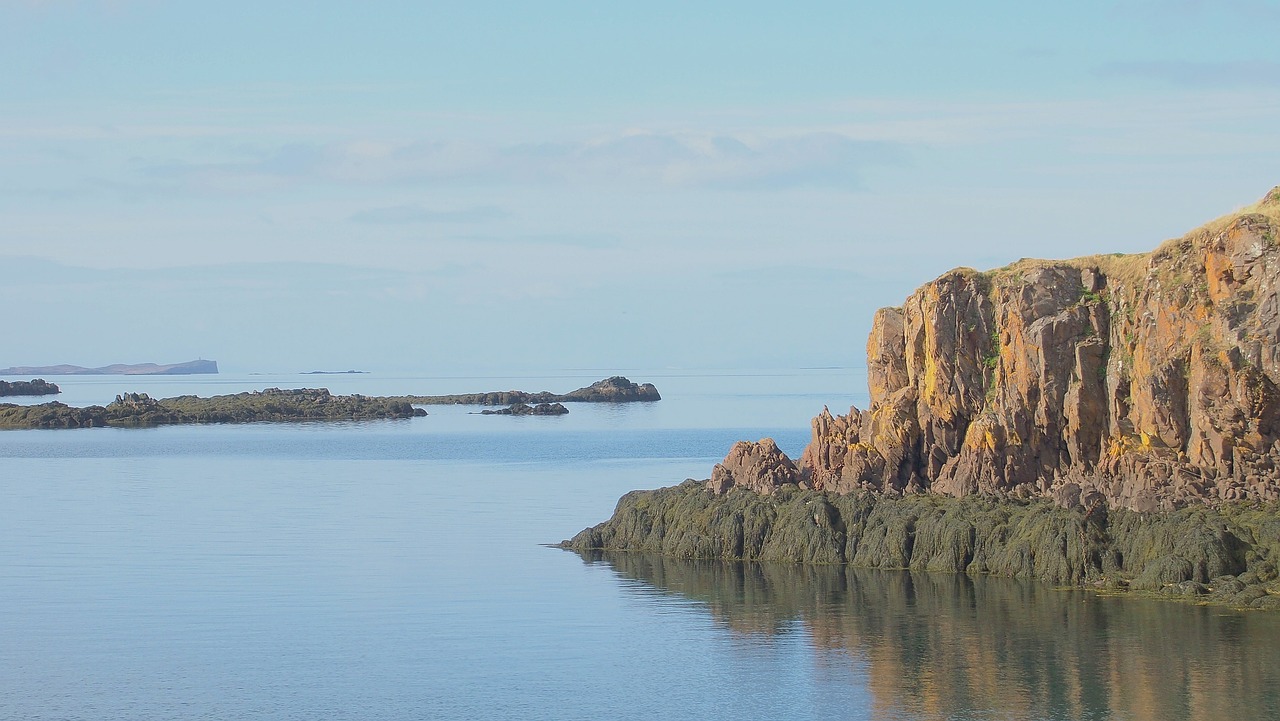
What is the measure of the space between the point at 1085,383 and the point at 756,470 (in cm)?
1122

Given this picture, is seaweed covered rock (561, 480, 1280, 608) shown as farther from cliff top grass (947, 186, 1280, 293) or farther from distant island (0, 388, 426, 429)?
distant island (0, 388, 426, 429)

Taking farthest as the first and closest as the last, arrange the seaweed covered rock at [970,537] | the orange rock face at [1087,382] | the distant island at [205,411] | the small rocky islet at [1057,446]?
the distant island at [205,411]
the orange rock face at [1087,382]
the small rocky islet at [1057,446]
the seaweed covered rock at [970,537]

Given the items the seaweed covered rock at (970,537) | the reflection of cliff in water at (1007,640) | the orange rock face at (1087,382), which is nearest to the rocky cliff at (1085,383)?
the orange rock face at (1087,382)

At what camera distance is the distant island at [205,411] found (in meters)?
148

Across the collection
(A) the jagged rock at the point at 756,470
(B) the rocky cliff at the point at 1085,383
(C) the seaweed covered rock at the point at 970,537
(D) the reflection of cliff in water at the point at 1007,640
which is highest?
(B) the rocky cliff at the point at 1085,383

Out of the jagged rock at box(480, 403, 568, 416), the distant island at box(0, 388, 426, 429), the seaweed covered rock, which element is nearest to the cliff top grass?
the seaweed covered rock

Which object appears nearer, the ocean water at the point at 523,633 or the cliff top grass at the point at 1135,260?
the ocean water at the point at 523,633

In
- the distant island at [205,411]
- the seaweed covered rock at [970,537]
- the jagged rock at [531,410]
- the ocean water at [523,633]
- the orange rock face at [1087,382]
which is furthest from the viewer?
the jagged rock at [531,410]

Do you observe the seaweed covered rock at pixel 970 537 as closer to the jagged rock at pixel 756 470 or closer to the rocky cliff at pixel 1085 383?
the jagged rock at pixel 756 470

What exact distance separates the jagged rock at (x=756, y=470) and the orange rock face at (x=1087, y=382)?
0.73 m

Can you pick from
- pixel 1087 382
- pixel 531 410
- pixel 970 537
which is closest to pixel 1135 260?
pixel 1087 382

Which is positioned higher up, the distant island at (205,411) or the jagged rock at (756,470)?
the distant island at (205,411)

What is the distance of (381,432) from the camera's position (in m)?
138

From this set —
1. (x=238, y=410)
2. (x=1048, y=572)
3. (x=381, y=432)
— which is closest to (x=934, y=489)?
(x=1048, y=572)
